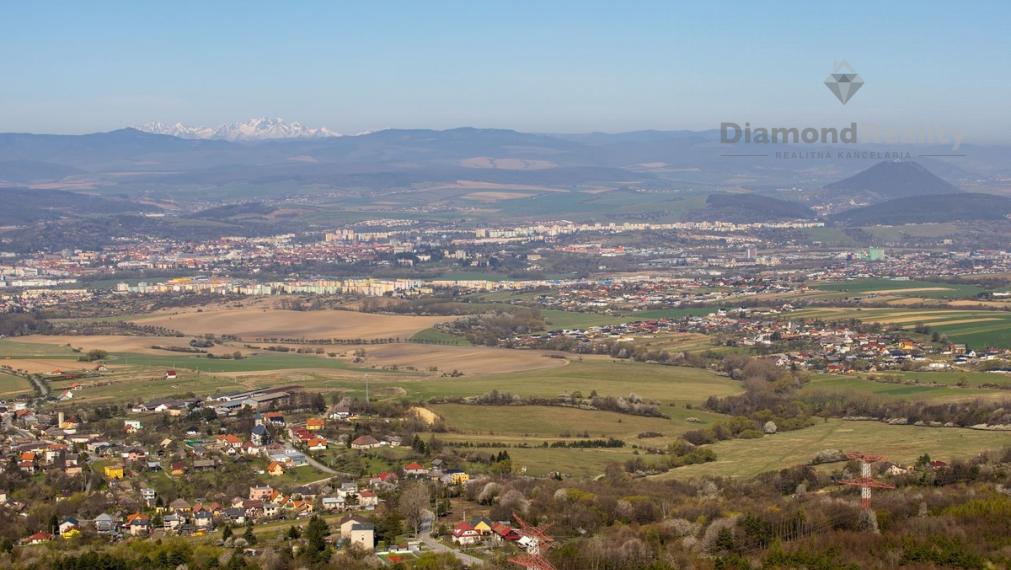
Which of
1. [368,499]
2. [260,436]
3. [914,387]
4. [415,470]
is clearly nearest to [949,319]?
[914,387]

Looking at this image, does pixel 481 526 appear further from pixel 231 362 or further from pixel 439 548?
pixel 231 362

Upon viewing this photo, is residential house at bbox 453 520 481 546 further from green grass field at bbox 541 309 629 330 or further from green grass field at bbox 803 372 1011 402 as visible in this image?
green grass field at bbox 541 309 629 330

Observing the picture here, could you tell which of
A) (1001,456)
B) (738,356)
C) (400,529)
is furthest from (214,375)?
(1001,456)

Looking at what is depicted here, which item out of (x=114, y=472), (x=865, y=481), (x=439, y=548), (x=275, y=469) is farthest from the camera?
(x=275, y=469)

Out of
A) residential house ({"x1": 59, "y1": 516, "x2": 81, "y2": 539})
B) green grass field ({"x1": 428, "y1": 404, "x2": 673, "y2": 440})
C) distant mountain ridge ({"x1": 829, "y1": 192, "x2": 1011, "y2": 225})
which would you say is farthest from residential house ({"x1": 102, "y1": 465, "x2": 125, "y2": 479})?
distant mountain ridge ({"x1": 829, "y1": 192, "x2": 1011, "y2": 225})

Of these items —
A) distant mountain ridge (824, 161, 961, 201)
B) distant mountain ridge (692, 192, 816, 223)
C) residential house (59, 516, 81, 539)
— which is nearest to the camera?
residential house (59, 516, 81, 539)

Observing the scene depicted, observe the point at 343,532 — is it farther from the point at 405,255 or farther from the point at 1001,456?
the point at 405,255

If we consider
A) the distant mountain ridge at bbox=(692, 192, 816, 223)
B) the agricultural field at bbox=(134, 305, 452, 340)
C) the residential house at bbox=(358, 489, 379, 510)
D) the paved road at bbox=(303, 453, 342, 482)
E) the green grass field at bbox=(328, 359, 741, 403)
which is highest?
the residential house at bbox=(358, 489, 379, 510)
